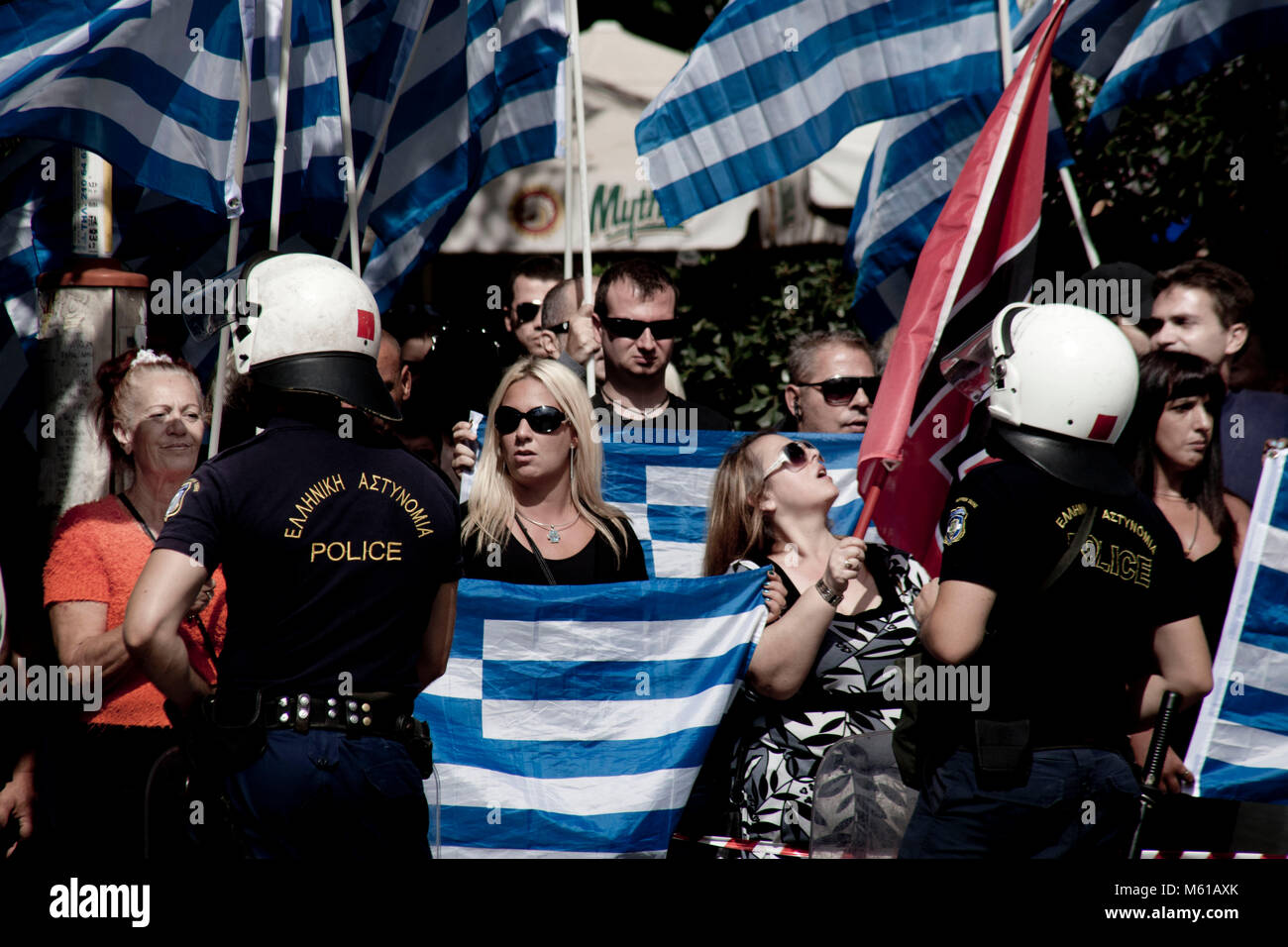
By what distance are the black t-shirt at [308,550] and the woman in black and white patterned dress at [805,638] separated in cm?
142

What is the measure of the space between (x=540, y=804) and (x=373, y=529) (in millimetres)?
1506

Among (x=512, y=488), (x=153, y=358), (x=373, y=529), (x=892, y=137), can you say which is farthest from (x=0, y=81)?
(x=892, y=137)

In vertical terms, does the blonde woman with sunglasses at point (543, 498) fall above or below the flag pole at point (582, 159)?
below

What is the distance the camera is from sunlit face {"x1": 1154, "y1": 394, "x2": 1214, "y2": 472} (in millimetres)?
5227

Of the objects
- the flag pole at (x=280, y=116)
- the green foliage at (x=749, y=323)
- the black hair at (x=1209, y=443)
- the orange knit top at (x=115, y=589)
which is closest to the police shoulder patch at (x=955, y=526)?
the black hair at (x=1209, y=443)

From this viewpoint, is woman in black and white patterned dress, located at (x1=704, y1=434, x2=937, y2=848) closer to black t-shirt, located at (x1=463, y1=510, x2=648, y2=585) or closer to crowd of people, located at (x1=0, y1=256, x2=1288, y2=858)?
crowd of people, located at (x1=0, y1=256, x2=1288, y2=858)

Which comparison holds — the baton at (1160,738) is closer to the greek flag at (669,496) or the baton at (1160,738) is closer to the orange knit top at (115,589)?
the greek flag at (669,496)

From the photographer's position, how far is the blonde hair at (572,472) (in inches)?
199

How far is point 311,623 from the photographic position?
3451 millimetres

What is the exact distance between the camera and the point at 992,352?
402 cm

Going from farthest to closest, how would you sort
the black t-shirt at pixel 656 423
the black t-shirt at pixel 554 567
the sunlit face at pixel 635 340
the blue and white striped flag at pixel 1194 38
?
the blue and white striped flag at pixel 1194 38
the sunlit face at pixel 635 340
the black t-shirt at pixel 656 423
the black t-shirt at pixel 554 567

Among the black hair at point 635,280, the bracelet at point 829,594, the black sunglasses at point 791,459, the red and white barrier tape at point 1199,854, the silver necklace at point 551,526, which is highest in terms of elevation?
the black hair at point 635,280

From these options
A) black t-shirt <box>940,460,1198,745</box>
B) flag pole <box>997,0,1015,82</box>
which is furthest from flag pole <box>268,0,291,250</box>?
flag pole <box>997,0,1015,82</box>
